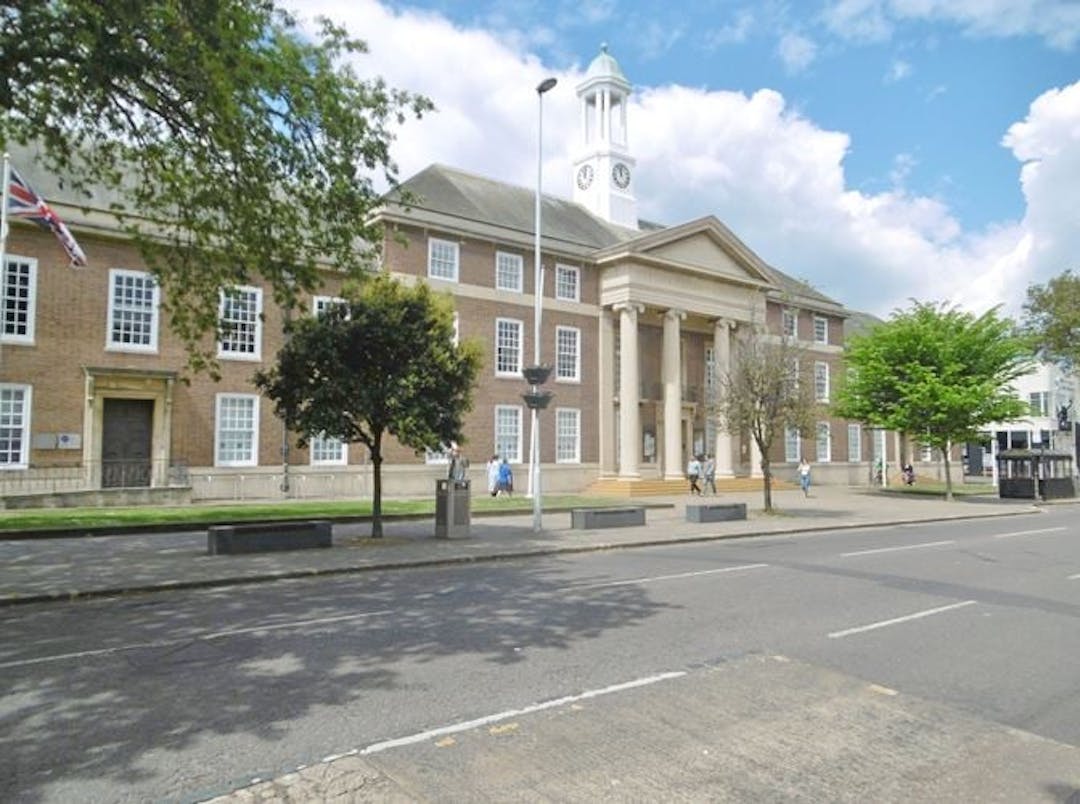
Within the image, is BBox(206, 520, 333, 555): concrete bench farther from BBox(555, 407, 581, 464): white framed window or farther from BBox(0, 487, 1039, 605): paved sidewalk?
BBox(555, 407, 581, 464): white framed window

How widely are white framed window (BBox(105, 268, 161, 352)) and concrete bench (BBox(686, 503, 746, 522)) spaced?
18.0 meters

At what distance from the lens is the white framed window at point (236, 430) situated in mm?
27422

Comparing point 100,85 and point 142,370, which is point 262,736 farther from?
point 142,370

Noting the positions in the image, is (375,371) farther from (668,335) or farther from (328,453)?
(668,335)

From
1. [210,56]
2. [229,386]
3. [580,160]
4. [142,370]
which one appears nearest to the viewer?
[210,56]

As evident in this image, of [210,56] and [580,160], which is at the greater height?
[580,160]

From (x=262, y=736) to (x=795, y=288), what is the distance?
47.6 m

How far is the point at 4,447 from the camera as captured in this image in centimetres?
2378

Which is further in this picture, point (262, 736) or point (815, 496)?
point (815, 496)

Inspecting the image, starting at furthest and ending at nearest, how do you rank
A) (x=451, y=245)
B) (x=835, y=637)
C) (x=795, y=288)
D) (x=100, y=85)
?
(x=795, y=288)
(x=451, y=245)
(x=100, y=85)
(x=835, y=637)

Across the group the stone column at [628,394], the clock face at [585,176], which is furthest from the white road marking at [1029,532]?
the clock face at [585,176]

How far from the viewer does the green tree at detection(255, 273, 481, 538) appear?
15125 mm

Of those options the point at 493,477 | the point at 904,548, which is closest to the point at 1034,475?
the point at 493,477

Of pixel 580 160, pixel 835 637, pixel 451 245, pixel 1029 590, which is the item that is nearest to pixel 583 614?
pixel 835 637
